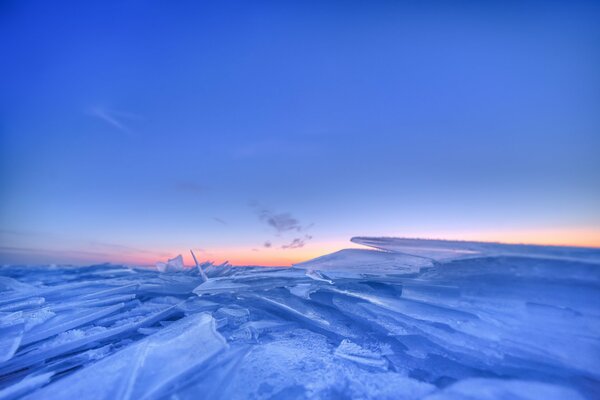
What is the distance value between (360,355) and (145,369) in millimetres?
1709

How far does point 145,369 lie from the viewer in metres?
1.89

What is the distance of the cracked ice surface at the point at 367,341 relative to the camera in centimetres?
179

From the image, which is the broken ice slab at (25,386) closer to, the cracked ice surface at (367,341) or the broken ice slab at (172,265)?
the cracked ice surface at (367,341)

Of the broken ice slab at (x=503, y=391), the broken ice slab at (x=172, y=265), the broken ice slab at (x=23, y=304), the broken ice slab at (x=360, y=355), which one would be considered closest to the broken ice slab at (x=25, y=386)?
the broken ice slab at (x=360, y=355)

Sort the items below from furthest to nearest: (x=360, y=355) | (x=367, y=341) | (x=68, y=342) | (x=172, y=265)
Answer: (x=172, y=265) < (x=68, y=342) < (x=367, y=341) < (x=360, y=355)

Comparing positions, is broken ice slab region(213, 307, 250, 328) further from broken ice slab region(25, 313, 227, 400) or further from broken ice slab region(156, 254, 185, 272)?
broken ice slab region(156, 254, 185, 272)

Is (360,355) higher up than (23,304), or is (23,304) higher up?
(23,304)

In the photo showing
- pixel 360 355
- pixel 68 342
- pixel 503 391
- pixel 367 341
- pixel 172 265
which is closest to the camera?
pixel 503 391

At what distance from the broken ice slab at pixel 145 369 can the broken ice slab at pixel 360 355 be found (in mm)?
1055

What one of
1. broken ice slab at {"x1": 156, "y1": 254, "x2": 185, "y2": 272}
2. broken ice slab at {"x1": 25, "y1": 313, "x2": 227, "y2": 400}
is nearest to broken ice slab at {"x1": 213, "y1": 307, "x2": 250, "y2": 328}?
broken ice slab at {"x1": 25, "y1": 313, "x2": 227, "y2": 400}

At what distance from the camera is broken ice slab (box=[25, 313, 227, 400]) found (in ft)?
5.62

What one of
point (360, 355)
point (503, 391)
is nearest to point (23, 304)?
point (360, 355)

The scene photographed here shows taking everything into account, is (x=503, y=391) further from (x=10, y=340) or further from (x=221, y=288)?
(x=10, y=340)

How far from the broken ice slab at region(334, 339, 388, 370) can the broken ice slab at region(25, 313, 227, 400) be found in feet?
3.46
